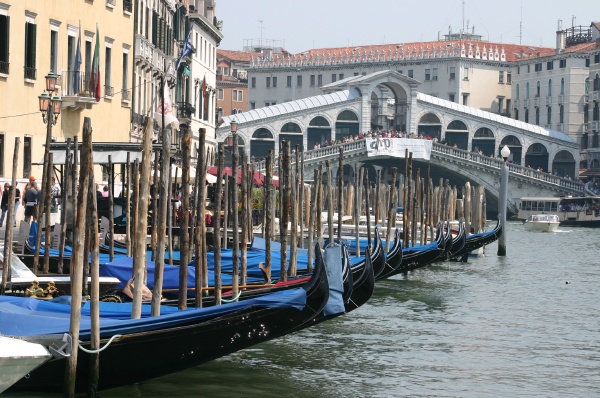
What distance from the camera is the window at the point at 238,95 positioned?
7288cm

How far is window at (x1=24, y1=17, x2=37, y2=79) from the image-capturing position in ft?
58.1

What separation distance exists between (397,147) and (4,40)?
3166cm

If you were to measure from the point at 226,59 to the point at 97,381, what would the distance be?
6781 centimetres

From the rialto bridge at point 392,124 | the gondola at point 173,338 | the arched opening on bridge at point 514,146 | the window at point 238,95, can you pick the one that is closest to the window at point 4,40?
the gondola at point 173,338

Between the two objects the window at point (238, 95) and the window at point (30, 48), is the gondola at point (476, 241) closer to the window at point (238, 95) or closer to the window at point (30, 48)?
the window at point (30, 48)

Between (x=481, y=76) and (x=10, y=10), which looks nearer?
(x=10, y=10)

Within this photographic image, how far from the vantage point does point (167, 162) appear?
10.1 meters

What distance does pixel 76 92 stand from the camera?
63.6 feet

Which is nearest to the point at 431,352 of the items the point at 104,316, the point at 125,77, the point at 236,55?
the point at 104,316

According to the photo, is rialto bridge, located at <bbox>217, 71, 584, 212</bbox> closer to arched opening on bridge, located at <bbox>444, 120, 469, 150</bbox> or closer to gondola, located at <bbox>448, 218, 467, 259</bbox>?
arched opening on bridge, located at <bbox>444, 120, 469, 150</bbox>

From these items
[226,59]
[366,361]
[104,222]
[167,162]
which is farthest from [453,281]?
[226,59]

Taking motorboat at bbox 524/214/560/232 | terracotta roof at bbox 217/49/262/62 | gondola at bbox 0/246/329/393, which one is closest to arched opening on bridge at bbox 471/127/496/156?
motorboat at bbox 524/214/560/232

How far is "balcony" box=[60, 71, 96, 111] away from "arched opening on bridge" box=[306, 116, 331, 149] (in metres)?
38.6

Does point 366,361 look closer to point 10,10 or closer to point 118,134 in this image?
point 10,10
